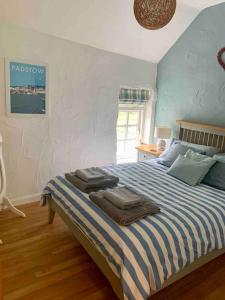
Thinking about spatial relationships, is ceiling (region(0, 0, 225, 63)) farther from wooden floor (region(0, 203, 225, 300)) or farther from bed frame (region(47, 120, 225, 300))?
wooden floor (region(0, 203, 225, 300))

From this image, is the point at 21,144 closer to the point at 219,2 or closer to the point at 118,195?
the point at 118,195

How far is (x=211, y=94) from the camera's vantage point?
3270mm

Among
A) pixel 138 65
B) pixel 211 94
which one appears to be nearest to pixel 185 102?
pixel 211 94

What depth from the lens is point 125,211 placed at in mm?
1789

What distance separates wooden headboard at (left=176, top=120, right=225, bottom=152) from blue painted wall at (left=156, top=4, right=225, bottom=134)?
0.12 m

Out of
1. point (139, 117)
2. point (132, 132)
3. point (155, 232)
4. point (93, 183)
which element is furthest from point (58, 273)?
point (139, 117)

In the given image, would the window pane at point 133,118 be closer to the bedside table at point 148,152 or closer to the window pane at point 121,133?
the window pane at point 121,133

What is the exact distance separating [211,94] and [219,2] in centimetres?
112

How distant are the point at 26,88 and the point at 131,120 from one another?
190cm

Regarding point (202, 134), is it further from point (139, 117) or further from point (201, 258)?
point (201, 258)

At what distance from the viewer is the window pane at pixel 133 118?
418 centimetres

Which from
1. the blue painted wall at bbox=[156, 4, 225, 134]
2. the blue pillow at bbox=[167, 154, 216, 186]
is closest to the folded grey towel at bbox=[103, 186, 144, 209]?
the blue pillow at bbox=[167, 154, 216, 186]

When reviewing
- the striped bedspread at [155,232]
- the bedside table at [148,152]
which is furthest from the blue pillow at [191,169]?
the bedside table at [148,152]

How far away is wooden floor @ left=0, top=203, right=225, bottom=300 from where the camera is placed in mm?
1862
